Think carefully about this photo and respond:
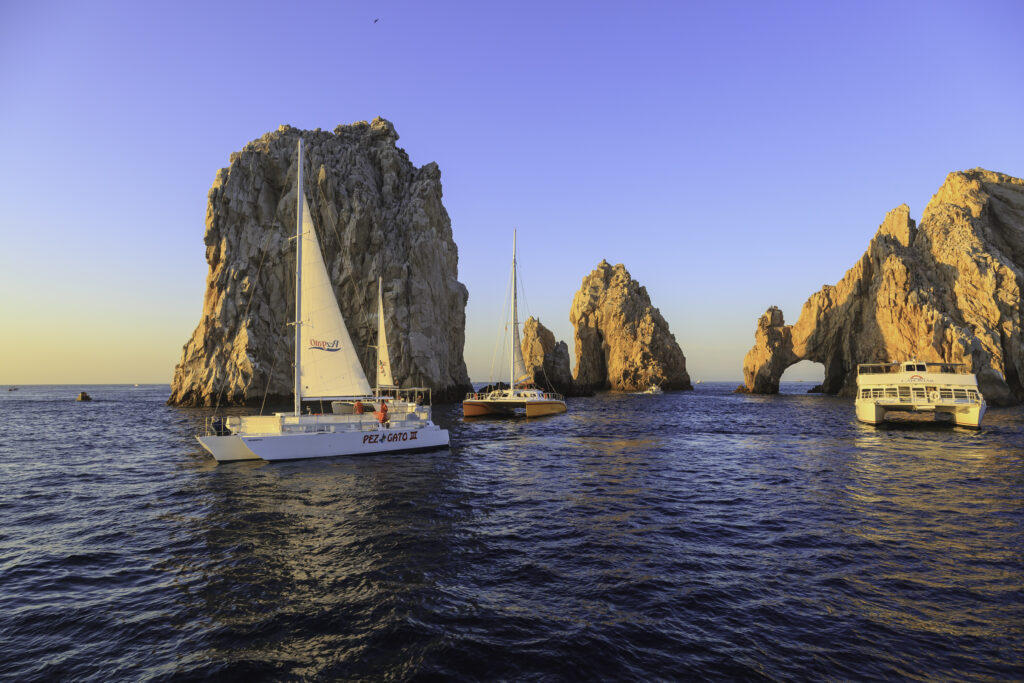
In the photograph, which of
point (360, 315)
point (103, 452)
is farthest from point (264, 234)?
point (103, 452)

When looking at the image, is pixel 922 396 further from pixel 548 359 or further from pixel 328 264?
pixel 328 264

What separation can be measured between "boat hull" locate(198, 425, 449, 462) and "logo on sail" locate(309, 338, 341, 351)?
13.2 feet

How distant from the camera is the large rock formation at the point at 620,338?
11056 centimetres

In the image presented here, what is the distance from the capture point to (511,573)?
31.3 ft

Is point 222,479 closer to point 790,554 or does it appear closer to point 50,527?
point 50,527

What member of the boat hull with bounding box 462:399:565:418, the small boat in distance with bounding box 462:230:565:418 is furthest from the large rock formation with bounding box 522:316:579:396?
the boat hull with bounding box 462:399:565:418

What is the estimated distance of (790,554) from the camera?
10.6m

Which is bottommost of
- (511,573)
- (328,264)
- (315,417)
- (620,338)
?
(511,573)

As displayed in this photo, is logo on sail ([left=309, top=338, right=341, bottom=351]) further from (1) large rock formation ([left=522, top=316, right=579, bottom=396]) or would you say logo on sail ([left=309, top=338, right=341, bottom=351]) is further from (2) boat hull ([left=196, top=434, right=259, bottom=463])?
(1) large rock formation ([left=522, top=316, right=579, bottom=396])

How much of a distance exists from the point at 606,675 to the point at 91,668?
22.6 ft

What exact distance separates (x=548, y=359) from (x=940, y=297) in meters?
63.8

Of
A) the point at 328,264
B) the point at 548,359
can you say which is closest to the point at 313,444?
the point at 328,264

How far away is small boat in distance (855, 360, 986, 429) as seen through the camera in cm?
3450

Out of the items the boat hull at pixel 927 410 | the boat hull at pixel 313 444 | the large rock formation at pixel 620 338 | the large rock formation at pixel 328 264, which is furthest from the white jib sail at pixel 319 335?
the large rock formation at pixel 620 338
